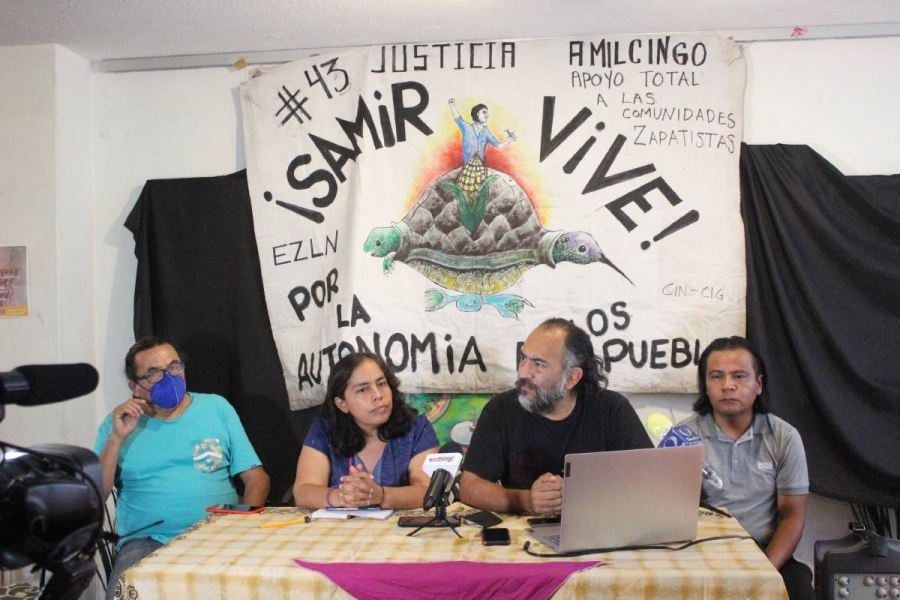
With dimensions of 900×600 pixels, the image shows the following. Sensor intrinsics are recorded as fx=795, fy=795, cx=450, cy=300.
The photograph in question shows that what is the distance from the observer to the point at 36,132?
345cm

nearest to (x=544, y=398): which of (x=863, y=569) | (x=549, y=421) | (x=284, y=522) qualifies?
(x=549, y=421)

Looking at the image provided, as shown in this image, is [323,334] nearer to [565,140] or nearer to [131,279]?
[131,279]

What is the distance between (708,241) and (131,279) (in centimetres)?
256

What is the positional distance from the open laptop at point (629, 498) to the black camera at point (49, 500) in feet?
3.35

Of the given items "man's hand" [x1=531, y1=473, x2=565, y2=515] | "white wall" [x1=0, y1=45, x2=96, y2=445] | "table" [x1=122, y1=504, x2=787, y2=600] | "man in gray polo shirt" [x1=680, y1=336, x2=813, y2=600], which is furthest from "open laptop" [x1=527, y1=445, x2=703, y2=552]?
"white wall" [x1=0, y1=45, x2=96, y2=445]

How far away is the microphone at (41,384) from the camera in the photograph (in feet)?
3.91

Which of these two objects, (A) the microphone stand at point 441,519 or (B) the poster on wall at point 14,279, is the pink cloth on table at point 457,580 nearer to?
(A) the microphone stand at point 441,519

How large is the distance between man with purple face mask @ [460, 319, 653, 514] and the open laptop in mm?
495

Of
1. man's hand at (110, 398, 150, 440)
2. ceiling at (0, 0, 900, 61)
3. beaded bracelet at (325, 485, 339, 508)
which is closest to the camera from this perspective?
beaded bracelet at (325, 485, 339, 508)

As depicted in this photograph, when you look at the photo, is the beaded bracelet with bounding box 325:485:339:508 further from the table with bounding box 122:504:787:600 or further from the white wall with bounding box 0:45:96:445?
the white wall with bounding box 0:45:96:445

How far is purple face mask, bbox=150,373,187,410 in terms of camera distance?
281 centimetres

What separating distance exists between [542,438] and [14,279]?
2.42 metres

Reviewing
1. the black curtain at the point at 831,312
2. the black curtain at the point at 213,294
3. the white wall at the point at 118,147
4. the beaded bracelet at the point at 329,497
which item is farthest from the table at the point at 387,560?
the white wall at the point at 118,147

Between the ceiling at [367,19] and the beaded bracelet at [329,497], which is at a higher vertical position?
the ceiling at [367,19]
